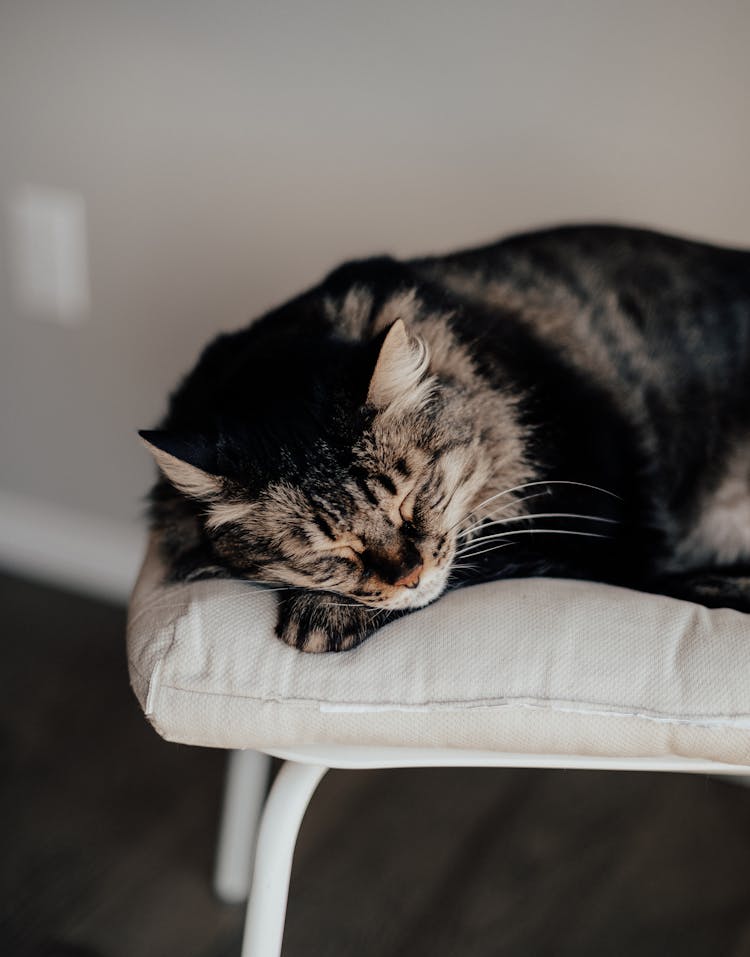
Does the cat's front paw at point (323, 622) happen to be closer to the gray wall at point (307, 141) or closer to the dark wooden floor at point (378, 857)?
the dark wooden floor at point (378, 857)

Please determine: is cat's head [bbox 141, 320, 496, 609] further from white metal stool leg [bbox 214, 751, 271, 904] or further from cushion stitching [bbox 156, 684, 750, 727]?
white metal stool leg [bbox 214, 751, 271, 904]

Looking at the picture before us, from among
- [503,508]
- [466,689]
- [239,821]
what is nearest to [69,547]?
[239,821]


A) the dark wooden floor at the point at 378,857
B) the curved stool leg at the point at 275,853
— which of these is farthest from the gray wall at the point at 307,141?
the curved stool leg at the point at 275,853

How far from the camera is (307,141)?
157 centimetres

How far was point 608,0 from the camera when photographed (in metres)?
1.36

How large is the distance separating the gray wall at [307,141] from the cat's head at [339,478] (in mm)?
636

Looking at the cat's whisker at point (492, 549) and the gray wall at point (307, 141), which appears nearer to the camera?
the cat's whisker at point (492, 549)

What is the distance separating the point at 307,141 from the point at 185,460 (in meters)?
0.84

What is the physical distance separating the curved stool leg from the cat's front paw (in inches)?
4.6

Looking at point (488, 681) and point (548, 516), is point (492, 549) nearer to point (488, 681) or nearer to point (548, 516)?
point (548, 516)

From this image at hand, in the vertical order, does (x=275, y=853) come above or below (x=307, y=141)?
below

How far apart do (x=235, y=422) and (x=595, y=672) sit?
399 millimetres

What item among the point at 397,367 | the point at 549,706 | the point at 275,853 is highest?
the point at 397,367

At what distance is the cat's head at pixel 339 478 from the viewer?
37.0 inches
